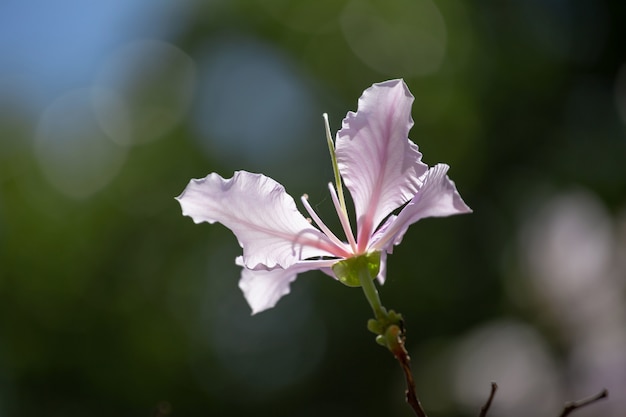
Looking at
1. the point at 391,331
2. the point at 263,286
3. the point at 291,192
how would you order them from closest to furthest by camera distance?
the point at 391,331, the point at 263,286, the point at 291,192

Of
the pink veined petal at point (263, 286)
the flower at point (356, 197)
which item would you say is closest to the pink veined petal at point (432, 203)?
the flower at point (356, 197)

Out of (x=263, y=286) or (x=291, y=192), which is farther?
(x=291, y=192)

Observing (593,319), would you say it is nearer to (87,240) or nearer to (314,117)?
(314,117)

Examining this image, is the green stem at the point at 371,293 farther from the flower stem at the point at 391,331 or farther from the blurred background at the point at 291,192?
the blurred background at the point at 291,192

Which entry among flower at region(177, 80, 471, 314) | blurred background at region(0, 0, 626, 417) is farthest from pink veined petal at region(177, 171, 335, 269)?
blurred background at region(0, 0, 626, 417)

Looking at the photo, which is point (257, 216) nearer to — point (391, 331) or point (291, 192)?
point (391, 331)

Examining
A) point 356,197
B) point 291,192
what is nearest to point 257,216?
point 356,197

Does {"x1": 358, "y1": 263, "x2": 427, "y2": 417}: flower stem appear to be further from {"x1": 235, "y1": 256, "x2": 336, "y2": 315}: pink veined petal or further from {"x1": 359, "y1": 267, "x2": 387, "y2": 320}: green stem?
{"x1": 235, "y1": 256, "x2": 336, "y2": 315}: pink veined petal
